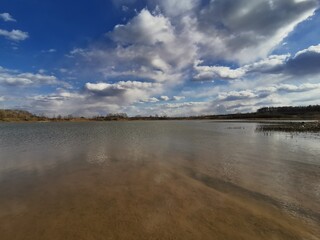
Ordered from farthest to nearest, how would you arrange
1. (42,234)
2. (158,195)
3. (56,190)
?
(56,190), (158,195), (42,234)

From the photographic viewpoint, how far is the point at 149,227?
19.0 feet

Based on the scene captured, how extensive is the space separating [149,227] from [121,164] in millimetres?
7979

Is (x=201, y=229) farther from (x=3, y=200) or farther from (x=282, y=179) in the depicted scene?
(x=3, y=200)

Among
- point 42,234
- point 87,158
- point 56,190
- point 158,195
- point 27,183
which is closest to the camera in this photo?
point 42,234

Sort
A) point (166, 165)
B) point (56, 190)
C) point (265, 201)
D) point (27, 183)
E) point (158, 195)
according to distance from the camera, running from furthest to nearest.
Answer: point (166, 165), point (27, 183), point (56, 190), point (158, 195), point (265, 201)

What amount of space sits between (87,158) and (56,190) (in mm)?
6790

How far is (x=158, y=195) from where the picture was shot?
8164 mm

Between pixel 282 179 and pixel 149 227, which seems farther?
pixel 282 179

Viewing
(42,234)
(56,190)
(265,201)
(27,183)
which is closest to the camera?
(42,234)

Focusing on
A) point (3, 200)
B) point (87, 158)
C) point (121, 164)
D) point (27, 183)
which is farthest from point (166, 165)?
point (3, 200)

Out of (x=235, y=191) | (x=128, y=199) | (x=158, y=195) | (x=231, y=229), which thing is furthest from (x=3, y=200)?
(x=235, y=191)

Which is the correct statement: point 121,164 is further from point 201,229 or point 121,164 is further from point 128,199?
point 201,229

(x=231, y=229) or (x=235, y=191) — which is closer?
(x=231, y=229)

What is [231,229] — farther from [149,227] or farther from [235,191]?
[235,191]
